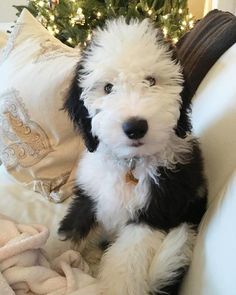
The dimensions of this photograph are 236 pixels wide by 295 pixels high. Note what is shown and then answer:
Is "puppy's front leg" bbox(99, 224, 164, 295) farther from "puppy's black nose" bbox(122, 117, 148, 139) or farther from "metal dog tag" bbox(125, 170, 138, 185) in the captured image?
"puppy's black nose" bbox(122, 117, 148, 139)

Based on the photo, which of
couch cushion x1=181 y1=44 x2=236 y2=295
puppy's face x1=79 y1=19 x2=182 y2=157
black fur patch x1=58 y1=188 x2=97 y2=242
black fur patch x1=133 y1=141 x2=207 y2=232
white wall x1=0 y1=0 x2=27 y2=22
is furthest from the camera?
white wall x1=0 y1=0 x2=27 y2=22

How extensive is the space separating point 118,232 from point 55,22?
64.4 inches

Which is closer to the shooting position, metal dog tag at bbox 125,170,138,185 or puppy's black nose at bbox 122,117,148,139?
puppy's black nose at bbox 122,117,148,139

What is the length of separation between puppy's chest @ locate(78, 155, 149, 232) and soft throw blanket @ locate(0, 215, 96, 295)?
148mm

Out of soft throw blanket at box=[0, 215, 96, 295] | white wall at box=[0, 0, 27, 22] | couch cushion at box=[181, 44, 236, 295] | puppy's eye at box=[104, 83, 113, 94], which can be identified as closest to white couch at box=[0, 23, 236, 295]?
couch cushion at box=[181, 44, 236, 295]

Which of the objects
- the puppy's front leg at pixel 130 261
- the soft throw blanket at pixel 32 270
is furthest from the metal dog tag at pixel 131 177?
the soft throw blanket at pixel 32 270

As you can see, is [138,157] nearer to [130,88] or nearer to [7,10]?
[130,88]

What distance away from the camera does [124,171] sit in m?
1.04

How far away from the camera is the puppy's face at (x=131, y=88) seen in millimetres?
855

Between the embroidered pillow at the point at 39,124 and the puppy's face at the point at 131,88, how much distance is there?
1.43 ft

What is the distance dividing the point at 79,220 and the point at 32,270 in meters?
0.25

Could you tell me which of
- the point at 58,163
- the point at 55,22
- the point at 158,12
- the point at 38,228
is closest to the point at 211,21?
the point at 58,163

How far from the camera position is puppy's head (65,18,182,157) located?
2.81 feet

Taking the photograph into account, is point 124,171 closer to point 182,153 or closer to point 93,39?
point 182,153
